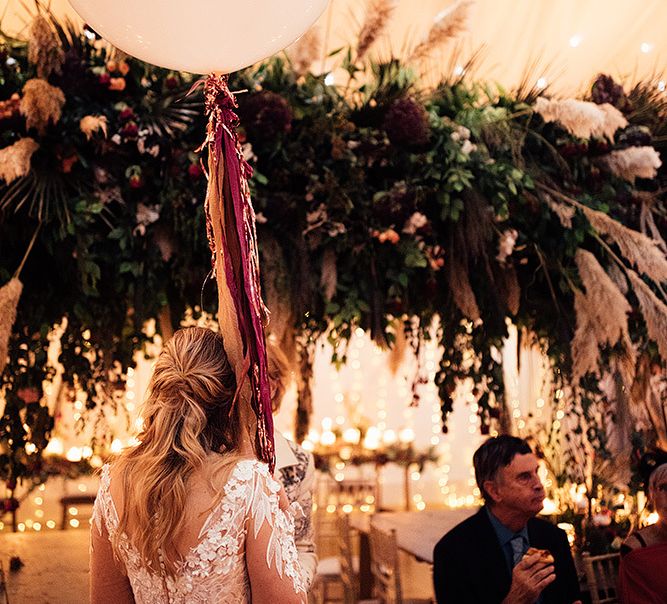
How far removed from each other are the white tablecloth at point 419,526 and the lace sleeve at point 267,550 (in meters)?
2.38

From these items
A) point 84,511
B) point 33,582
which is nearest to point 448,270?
point 33,582

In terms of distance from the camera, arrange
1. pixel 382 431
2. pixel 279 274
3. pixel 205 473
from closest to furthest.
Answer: pixel 205 473 → pixel 279 274 → pixel 382 431

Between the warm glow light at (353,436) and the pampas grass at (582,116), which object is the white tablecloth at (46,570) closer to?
the pampas grass at (582,116)

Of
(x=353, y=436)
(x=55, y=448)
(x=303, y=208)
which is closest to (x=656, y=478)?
(x=303, y=208)

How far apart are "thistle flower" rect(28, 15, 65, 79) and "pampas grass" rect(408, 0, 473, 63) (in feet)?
3.69

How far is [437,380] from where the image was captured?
9.68 feet

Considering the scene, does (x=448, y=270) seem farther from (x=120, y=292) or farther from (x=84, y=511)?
(x=84, y=511)

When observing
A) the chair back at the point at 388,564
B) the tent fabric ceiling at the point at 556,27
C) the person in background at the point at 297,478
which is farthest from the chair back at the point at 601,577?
the tent fabric ceiling at the point at 556,27

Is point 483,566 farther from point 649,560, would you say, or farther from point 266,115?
point 266,115

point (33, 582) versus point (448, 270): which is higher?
point (448, 270)

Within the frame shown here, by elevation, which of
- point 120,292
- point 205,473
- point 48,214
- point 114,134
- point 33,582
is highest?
point 114,134

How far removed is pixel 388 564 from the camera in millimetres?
3773

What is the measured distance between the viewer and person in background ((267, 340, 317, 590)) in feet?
7.26

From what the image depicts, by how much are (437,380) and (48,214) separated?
4.74 ft
